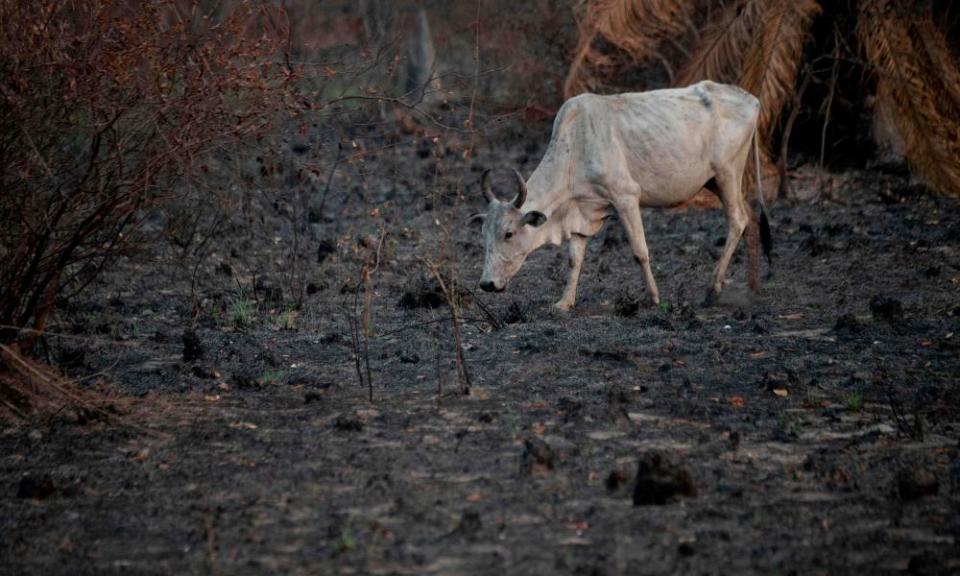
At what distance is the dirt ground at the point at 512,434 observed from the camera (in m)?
4.77

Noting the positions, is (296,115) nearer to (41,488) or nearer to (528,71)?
(41,488)

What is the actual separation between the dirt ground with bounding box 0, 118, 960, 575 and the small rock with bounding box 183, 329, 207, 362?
0.06ft

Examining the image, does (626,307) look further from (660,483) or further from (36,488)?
(36,488)

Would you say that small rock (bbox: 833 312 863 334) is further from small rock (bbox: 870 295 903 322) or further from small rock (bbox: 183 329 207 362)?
small rock (bbox: 183 329 207 362)

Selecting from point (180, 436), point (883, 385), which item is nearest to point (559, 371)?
point (883, 385)

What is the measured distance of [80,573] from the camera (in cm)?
464

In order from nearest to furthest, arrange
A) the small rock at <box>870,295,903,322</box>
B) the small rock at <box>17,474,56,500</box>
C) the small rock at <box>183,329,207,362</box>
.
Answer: the small rock at <box>17,474,56,500</box>
the small rock at <box>183,329,207,362</box>
the small rock at <box>870,295,903,322</box>

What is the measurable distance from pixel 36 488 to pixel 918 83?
399 inches

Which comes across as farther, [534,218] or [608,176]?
[608,176]

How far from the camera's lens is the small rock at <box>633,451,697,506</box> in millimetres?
5141

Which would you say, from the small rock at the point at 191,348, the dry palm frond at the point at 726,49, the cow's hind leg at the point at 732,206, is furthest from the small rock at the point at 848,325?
the dry palm frond at the point at 726,49

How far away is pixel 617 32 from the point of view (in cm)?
1392

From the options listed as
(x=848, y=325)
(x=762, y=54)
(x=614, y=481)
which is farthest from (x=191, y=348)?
(x=762, y=54)

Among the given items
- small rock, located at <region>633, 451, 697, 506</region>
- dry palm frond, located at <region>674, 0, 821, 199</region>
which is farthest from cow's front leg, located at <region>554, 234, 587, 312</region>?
small rock, located at <region>633, 451, 697, 506</region>
